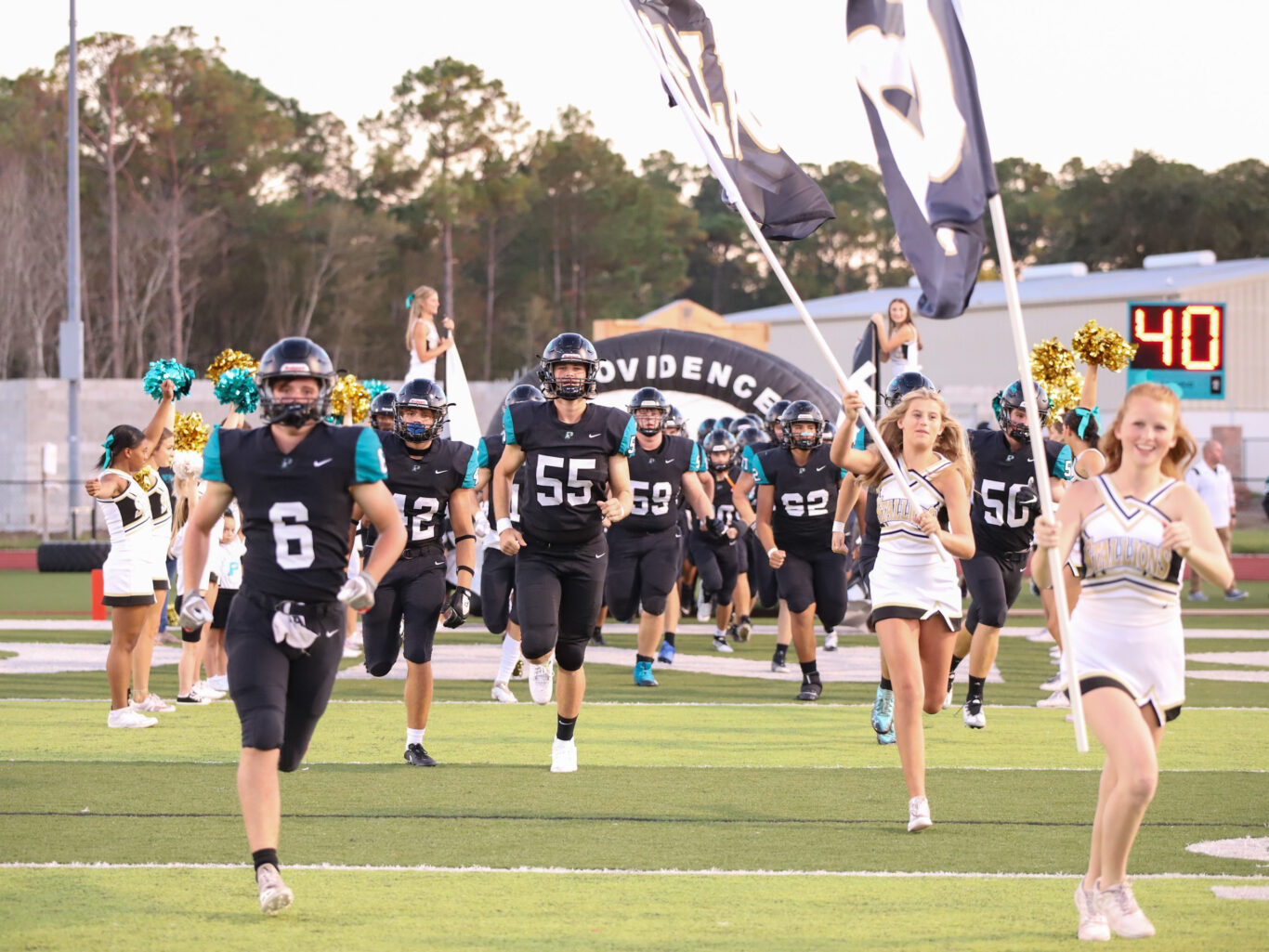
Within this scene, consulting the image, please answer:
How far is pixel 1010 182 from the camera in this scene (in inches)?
3078

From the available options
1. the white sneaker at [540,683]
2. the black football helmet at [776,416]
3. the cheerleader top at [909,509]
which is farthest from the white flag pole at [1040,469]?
the black football helmet at [776,416]

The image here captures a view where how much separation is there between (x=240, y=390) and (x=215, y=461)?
148 centimetres

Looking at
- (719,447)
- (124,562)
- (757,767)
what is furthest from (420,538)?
(719,447)

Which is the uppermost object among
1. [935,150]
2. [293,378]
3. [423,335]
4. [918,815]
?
[935,150]

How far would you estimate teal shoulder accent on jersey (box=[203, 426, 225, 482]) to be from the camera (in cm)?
573

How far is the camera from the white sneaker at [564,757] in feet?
27.3

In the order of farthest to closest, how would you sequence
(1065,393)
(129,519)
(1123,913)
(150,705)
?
(1065,393) → (150,705) → (129,519) → (1123,913)

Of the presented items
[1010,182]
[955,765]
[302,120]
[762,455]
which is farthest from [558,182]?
[955,765]

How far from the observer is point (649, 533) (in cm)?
1216

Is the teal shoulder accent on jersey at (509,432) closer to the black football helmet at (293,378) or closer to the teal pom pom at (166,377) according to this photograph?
the teal pom pom at (166,377)

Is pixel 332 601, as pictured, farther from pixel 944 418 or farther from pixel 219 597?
pixel 219 597

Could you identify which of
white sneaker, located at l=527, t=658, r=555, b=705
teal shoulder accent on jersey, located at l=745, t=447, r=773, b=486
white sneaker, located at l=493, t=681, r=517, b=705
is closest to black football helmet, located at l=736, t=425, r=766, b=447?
teal shoulder accent on jersey, located at l=745, t=447, r=773, b=486

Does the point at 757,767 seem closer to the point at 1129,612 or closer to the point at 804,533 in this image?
the point at 804,533

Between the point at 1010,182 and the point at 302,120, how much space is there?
36.1 meters
